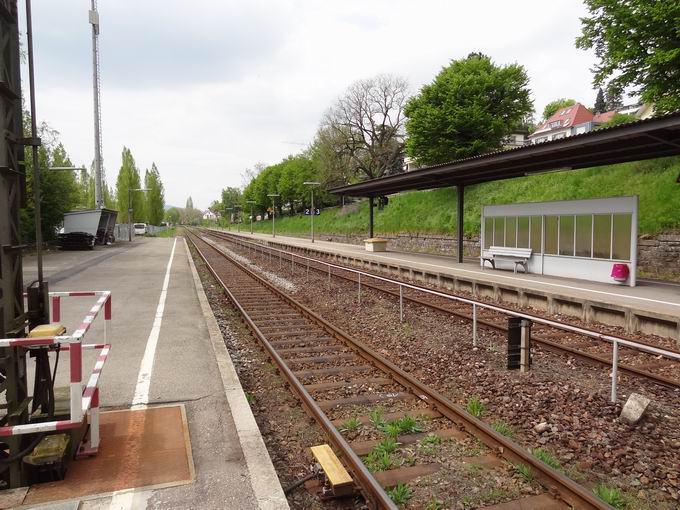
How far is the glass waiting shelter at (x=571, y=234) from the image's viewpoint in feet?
43.8

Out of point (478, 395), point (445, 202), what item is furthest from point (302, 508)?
point (445, 202)

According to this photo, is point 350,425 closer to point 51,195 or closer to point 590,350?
point 590,350

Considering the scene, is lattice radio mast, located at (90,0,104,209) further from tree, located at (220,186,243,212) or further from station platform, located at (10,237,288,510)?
tree, located at (220,186,243,212)

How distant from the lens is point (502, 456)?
172 inches

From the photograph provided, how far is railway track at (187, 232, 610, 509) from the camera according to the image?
382 cm

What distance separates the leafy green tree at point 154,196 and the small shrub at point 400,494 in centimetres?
8992

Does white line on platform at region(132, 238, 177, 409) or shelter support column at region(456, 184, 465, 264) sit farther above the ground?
shelter support column at region(456, 184, 465, 264)

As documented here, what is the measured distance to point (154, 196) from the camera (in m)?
89.9

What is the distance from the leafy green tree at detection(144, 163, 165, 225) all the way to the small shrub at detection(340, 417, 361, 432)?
8859cm

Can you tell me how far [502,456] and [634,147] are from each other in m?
11.5

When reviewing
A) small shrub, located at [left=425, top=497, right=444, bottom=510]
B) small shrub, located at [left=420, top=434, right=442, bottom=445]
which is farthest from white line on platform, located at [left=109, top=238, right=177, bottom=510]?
small shrub, located at [left=420, top=434, right=442, bottom=445]

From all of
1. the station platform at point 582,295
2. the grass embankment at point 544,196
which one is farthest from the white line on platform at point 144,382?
the grass embankment at point 544,196

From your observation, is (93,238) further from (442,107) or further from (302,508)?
(302,508)

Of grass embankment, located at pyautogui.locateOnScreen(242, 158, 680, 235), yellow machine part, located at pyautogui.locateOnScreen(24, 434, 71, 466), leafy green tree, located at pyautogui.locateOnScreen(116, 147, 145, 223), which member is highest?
leafy green tree, located at pyautogui.locateOnScreen(116, 147, 145, 223)
